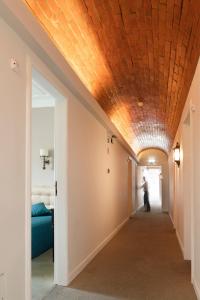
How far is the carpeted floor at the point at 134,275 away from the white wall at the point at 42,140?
1.80 metres

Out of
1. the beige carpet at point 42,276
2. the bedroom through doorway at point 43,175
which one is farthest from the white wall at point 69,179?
the bedroom through doorway at point 43,175

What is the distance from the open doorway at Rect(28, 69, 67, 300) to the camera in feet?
11.1

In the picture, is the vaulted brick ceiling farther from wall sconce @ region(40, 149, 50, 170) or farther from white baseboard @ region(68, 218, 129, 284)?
white baseboard @ region(68, 218, 129, 284)

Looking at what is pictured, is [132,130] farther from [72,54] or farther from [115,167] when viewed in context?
[72,54]

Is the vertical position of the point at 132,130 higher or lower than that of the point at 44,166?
higher

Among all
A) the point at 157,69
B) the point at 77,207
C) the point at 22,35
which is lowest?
the point at 77,207

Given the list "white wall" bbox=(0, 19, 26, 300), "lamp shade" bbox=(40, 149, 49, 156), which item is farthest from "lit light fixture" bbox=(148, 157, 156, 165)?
"white wall" bbox=(0, 19, 26, 300)

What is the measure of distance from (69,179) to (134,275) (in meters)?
1.50

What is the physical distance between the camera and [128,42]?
3350 millimetres

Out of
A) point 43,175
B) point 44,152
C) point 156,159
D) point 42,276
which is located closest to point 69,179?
point 42,276

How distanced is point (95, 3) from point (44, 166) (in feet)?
12.8

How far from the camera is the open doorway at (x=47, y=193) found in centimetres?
340

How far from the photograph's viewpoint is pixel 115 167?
725cm

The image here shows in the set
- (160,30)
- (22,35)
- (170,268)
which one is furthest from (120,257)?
(22,35)
